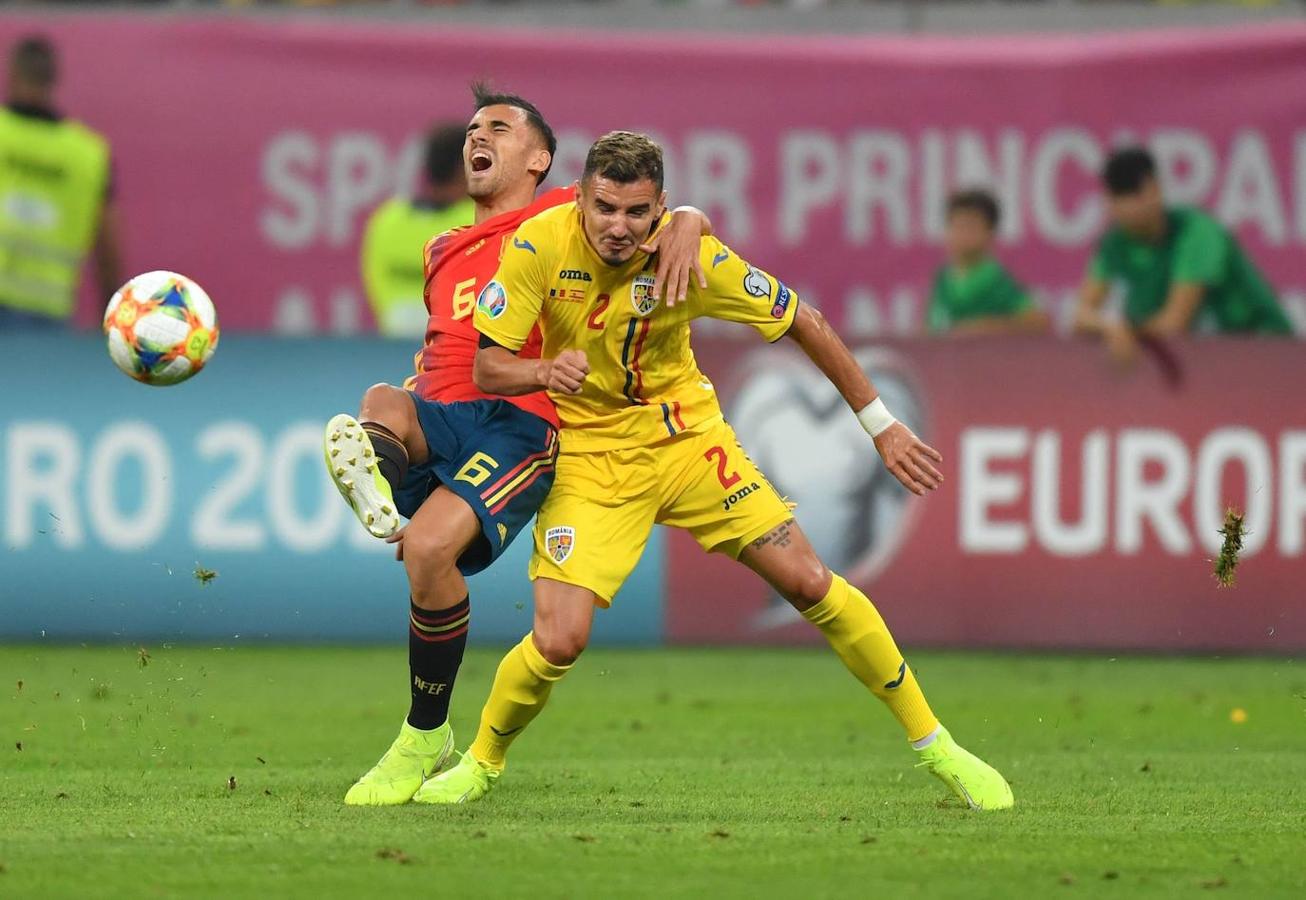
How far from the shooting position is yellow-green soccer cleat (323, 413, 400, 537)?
6520 mm

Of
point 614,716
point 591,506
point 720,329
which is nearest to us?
point 591,506

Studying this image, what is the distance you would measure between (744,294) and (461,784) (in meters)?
Result: 1.77

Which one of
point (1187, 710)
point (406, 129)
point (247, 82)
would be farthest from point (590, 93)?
point (1187, 710)

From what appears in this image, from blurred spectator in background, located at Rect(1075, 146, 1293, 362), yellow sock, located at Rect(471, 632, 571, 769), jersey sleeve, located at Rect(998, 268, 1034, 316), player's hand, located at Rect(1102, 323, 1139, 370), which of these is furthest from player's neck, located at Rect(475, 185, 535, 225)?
jersey sleeve, located at Rect(998, 268, 1034, 316)

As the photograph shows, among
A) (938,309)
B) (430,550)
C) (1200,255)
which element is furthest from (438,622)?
(1200,255)

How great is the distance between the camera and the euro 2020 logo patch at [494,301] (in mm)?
6625

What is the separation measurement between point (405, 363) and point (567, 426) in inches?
200

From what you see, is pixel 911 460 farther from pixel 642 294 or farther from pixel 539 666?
pixel 539 666

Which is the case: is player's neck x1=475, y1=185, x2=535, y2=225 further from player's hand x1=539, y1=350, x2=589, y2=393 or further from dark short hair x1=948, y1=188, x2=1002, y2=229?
dark short hair x1=948, y1=188, x2=1002, y2=229

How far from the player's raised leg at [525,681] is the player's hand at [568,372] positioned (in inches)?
30.3

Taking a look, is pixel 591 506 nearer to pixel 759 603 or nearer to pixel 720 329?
pixel 759 603

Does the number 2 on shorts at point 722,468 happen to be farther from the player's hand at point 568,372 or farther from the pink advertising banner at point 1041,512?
the pink advertising banner at point 1041,512

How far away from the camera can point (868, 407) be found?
270 inches

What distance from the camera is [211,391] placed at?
468 inches
